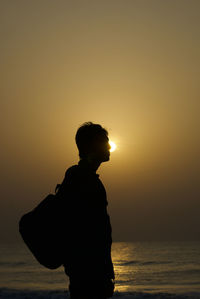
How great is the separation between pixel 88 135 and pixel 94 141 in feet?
0.18

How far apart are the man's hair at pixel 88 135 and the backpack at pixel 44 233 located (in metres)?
0.41

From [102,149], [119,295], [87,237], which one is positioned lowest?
[119,295]

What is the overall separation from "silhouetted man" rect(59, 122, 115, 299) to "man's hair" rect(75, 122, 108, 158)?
20 cm

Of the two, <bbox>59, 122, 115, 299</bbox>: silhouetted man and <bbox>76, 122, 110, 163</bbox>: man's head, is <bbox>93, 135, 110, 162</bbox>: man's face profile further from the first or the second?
<bbox>59, 122, 115, 299</bbox>: silhouetted man

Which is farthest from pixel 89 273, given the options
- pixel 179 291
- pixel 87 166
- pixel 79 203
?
pixel 179 291

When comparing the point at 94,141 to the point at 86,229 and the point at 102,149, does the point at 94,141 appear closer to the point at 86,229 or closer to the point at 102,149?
the point at 102,149

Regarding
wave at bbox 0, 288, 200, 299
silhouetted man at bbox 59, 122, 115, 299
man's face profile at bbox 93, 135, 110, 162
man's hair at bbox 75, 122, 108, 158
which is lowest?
wave at bbox 0, 288, 200, 299

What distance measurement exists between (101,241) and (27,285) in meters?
26.7

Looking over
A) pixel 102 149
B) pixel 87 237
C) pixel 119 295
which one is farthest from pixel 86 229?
pixel 119 295

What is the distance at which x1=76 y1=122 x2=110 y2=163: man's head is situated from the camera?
10.3ft

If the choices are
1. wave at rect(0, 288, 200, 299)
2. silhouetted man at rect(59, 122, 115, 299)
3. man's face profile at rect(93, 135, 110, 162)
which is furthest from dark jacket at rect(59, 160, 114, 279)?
wave at rect(0, 288, 200, 299)

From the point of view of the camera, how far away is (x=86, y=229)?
9.87 ft

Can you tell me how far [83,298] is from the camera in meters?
3.04

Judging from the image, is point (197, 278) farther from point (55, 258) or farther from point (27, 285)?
point (55, 258)
